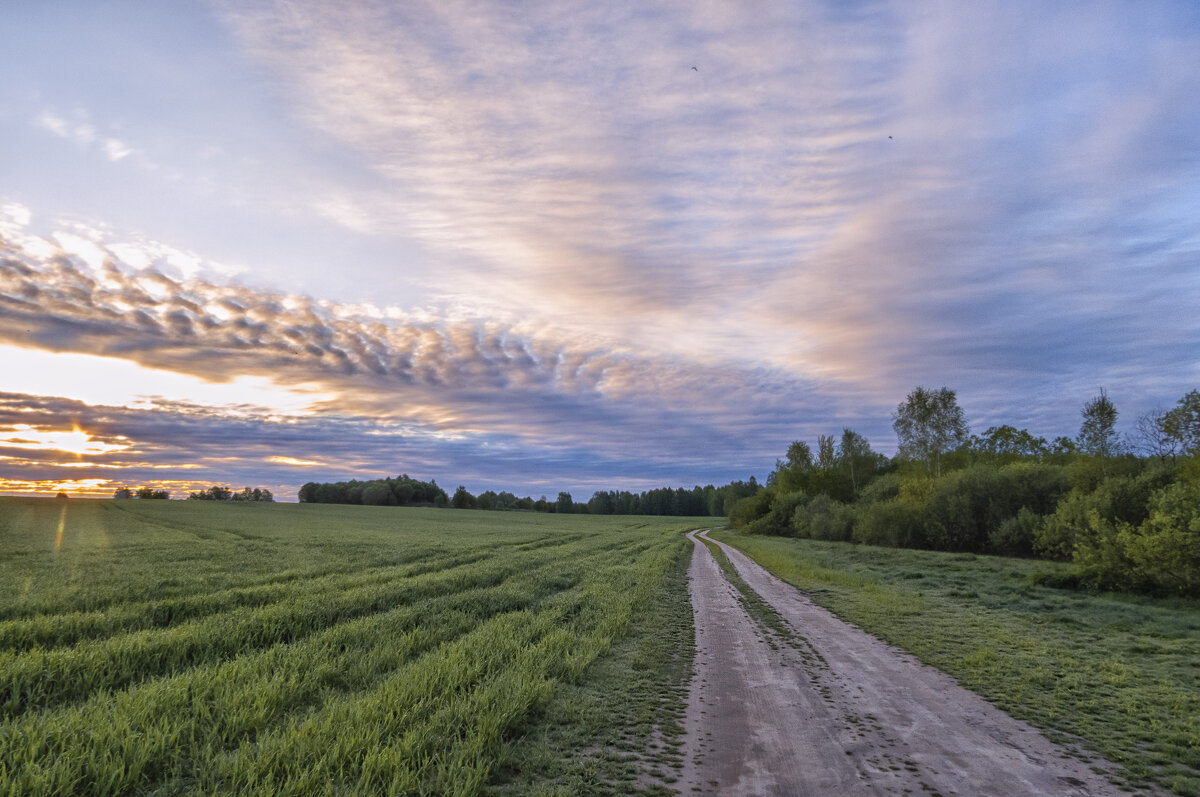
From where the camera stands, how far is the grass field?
17.9 feet

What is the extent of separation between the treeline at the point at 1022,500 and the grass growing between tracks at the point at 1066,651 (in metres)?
1.85

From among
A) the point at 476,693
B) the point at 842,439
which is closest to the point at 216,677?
the point at 476,693

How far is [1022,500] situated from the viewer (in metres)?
42.1

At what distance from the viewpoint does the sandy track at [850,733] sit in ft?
18.0

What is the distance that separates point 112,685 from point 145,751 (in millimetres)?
4114

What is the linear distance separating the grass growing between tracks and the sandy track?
671mm

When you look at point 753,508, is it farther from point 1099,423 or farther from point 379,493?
point 379,493

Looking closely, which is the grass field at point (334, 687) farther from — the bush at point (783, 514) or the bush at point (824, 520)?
the bush at point (783, 514)

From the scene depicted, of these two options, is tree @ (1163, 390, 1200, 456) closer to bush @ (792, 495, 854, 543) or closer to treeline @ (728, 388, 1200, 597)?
treeline @ (728, 388, 1200, 597)

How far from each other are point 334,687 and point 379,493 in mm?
170089

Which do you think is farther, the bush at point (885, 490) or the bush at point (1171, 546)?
the bush at point (885, 490)

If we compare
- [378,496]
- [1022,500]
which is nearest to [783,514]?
[1022,500]

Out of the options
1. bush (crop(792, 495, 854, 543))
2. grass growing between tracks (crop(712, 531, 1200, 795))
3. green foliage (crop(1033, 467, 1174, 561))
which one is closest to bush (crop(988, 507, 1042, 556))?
green foliage (crop(1033, 467, 1174, 561))

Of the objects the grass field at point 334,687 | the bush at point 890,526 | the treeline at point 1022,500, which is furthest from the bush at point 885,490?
the grass field at point 334,687
